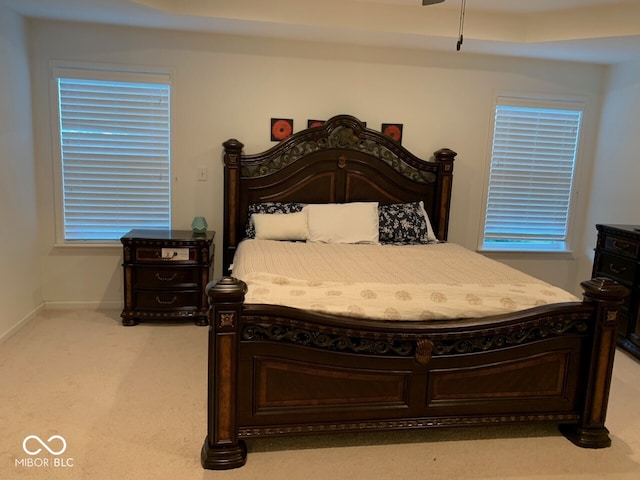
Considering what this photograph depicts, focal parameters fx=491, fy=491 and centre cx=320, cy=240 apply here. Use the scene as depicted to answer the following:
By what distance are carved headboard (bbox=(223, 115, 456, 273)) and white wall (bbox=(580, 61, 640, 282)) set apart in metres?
1.47

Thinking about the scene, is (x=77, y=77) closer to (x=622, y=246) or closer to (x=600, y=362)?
(x=600, y=362)

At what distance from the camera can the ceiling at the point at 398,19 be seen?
3.45 m

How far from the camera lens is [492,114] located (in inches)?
173

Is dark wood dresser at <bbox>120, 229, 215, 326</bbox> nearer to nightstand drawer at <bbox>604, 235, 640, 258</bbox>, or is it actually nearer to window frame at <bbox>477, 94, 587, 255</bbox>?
window frame at <bbox>477, 94, 587, 255</bbox>

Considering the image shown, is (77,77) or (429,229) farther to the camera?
(429,229)

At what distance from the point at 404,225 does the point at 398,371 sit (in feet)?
6.24

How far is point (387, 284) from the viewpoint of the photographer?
250 cm

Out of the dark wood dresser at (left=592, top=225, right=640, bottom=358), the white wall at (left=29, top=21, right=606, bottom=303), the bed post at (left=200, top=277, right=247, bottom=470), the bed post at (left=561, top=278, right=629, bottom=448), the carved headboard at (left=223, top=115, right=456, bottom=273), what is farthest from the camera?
the carved headboard at (left=223, top=115, right=456, bottom=273)

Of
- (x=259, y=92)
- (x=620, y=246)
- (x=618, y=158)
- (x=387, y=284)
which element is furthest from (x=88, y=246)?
(x=618, y=158)

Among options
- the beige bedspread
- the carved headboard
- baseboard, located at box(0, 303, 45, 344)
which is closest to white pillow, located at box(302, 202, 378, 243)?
the carved headboard

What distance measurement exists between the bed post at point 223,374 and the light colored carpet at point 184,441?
0.07 metres

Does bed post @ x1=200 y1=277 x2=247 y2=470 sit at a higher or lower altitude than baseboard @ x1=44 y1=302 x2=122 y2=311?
higher

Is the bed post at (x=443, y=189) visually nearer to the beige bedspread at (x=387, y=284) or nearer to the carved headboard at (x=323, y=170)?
the carved headboard at (x=323, y=170)

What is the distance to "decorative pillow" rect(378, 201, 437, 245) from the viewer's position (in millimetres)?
3945
